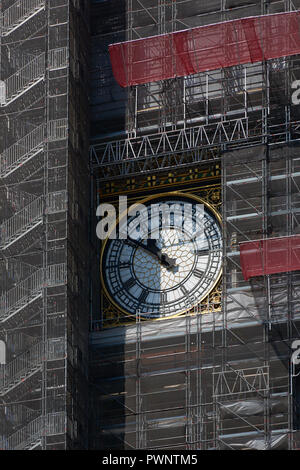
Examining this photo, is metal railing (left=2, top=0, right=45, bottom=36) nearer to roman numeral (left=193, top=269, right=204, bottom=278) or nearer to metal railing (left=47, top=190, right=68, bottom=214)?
metal railing (left=47, top=190, right=68, bottom=214)

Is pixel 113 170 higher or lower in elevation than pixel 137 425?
higher

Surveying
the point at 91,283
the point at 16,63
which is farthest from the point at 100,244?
the point at 16,63

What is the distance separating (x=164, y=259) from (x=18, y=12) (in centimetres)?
792

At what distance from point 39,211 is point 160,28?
6825 mm

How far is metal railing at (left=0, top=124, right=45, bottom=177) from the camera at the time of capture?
6006cm

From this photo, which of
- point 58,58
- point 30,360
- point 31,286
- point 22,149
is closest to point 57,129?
point 22,149

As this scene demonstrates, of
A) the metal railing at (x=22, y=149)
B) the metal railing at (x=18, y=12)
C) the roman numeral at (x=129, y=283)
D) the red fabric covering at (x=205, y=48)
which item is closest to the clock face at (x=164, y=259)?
the roman numeral at (x=129, y=283)

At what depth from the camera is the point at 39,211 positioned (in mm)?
59062

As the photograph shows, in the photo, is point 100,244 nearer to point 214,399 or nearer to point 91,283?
point 91,283

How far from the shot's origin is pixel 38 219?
2322 inches

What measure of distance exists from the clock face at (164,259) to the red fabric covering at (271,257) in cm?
→ 174

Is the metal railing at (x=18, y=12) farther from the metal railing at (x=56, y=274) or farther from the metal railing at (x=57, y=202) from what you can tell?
the metal railing at (x=56, y=274)

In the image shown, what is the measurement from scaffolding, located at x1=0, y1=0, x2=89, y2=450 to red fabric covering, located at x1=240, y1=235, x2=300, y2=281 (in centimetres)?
448

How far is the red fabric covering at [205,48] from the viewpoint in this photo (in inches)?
2383
